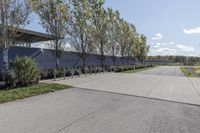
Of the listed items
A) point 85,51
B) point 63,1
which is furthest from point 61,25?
point 85,51

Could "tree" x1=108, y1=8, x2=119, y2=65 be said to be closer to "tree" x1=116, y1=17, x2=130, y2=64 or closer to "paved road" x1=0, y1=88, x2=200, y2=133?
"tree" x1=116, y1=17, x2=130, y2=64

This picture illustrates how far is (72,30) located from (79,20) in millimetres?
1407

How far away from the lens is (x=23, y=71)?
11.4 metres

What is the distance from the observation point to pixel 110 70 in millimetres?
29859

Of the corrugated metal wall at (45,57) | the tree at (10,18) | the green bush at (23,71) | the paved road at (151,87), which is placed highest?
the tree at (10,18)

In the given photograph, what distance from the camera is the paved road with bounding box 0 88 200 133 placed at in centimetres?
482

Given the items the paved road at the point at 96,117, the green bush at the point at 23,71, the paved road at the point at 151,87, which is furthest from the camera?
the green bush at the point at 23,71

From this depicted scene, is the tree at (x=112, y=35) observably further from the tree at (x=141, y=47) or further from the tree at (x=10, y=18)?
the tree at (x=10, y=18)

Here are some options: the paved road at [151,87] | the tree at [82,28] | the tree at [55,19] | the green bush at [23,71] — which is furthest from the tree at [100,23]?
the green bush at [23,71]

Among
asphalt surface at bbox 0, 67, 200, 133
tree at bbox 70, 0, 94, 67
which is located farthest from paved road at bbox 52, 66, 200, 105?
tree at bbox 70, 0, 94, 67

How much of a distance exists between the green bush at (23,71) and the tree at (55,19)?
7.79m

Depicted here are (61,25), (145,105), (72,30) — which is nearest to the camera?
(145,105)

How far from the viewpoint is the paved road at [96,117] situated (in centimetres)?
482

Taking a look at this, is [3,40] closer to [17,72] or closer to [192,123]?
[17,72]
